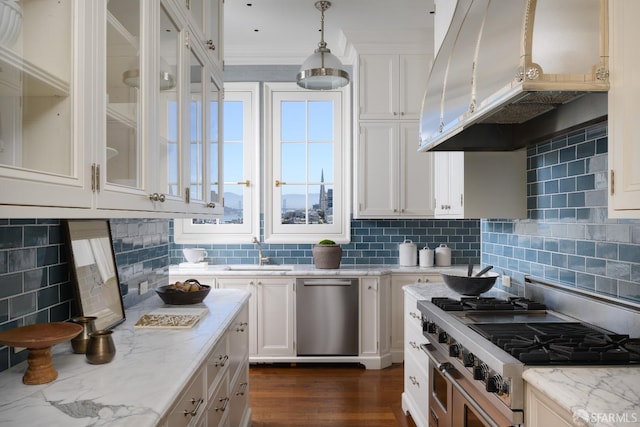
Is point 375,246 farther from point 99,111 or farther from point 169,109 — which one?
point 99,111

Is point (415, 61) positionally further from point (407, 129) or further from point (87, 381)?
point (87, 381)

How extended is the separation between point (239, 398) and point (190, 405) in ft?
4.05

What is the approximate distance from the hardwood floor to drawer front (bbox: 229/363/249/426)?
34 centimetres

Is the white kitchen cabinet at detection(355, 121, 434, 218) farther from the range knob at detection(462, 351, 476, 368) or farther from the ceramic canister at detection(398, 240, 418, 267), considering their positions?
the range knob at detection(462, 351, 476, 368)

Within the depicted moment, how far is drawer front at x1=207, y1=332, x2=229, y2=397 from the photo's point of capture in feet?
6.02

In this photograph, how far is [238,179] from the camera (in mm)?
4609

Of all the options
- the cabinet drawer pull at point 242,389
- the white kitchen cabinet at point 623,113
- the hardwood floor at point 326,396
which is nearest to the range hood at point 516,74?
the white kitchen cabinet at point 623,113

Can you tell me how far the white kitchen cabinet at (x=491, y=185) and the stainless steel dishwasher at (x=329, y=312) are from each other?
149 centimetres

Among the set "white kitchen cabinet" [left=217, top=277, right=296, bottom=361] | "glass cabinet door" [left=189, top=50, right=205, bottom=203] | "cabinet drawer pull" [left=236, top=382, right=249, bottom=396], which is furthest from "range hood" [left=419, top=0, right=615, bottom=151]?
"white kitchen cabinet" [left=217, top=277, right=296, bottom=361]

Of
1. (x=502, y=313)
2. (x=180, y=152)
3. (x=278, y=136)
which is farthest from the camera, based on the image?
(x=278, y=136)

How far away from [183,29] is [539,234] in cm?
213

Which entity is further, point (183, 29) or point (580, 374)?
point (183, 29)

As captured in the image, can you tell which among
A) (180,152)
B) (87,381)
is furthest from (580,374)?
(180,152)

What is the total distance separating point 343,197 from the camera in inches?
182
